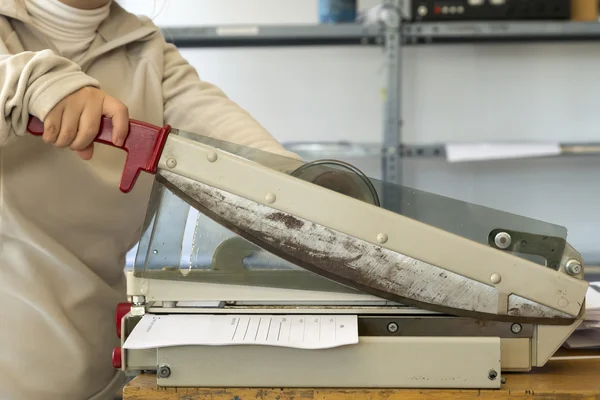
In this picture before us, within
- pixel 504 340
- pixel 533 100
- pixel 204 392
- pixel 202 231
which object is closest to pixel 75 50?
pixel 202 231

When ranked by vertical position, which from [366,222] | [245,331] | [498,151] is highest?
[366,222]

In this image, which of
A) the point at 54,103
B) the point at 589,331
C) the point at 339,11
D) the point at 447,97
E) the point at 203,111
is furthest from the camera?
the point at 447,97

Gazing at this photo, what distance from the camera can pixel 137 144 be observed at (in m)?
0.70

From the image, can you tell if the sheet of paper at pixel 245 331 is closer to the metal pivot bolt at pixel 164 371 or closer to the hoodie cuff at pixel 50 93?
the metal pivot bolt at pixel 164 371

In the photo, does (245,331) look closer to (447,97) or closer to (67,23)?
(67,23)

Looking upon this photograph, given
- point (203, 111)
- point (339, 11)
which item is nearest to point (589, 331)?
point (203, 111)

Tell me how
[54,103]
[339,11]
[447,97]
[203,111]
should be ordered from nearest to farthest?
[54,103] < [203,111] < [339,11] < [447,97]

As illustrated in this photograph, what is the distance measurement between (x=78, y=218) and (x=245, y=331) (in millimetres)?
358

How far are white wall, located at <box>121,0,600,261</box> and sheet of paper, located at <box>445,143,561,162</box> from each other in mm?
287

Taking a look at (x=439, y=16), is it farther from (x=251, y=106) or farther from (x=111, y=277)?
(x=111, y=277)

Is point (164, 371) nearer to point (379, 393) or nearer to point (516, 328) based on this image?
point (379, 393)

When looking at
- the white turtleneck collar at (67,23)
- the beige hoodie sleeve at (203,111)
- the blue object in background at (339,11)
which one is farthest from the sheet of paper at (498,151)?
the white turtleneck collar at (67,23)

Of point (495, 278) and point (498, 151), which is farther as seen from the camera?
point (498, 151)

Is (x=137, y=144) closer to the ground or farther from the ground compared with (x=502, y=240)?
farther from the ground
